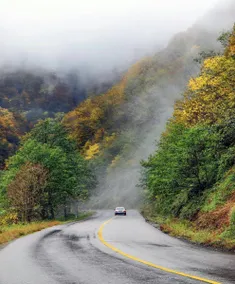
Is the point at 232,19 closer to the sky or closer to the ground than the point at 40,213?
closer to the sky

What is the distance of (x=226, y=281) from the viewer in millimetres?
7195

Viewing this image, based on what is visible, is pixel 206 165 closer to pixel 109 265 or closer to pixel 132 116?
pixel 109 265

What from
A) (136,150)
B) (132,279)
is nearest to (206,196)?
(132,279)

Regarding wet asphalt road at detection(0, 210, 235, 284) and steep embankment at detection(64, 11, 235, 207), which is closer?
wet asphalt road at detection(0, 210, 235, 284)

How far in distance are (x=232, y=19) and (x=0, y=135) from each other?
70503mm

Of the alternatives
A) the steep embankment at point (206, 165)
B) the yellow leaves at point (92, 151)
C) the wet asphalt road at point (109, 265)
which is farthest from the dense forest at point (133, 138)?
the wet asphalt road at point (109, 265)

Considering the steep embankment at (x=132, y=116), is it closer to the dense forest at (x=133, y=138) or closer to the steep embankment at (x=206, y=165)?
the dense forest at (x=133, y=138)

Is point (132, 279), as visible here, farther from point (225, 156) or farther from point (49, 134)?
point (49, 134)

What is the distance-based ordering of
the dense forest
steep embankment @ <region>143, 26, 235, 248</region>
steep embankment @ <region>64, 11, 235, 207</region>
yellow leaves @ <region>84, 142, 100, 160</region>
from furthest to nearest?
yellow leaves @ <region>84, 142, 100, 160</region> < steep embankment @ <region>64, 11, 235, 207</region> < the dense forest < steep embankment @ <region>143, 26, 235, 248</region>

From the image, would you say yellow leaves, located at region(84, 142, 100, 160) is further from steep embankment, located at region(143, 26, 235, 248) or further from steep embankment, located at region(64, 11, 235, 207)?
steep embankment, located at region(143, 26, 235, 248)

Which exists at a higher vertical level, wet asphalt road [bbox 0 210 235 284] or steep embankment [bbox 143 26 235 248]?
steep embankment [bbox 143 26 235 248]

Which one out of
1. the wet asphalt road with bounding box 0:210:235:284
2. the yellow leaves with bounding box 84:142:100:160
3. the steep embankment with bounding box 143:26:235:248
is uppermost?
the yellow leaves with bounding box 84:142:100:160

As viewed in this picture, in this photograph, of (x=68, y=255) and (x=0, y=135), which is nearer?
(x=68, y=255)

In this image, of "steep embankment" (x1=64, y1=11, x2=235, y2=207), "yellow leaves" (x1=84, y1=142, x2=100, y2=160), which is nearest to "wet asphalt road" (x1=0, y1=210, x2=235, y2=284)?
"steep embankment" (x1=64, y1=11, x2=235, y2=207)
